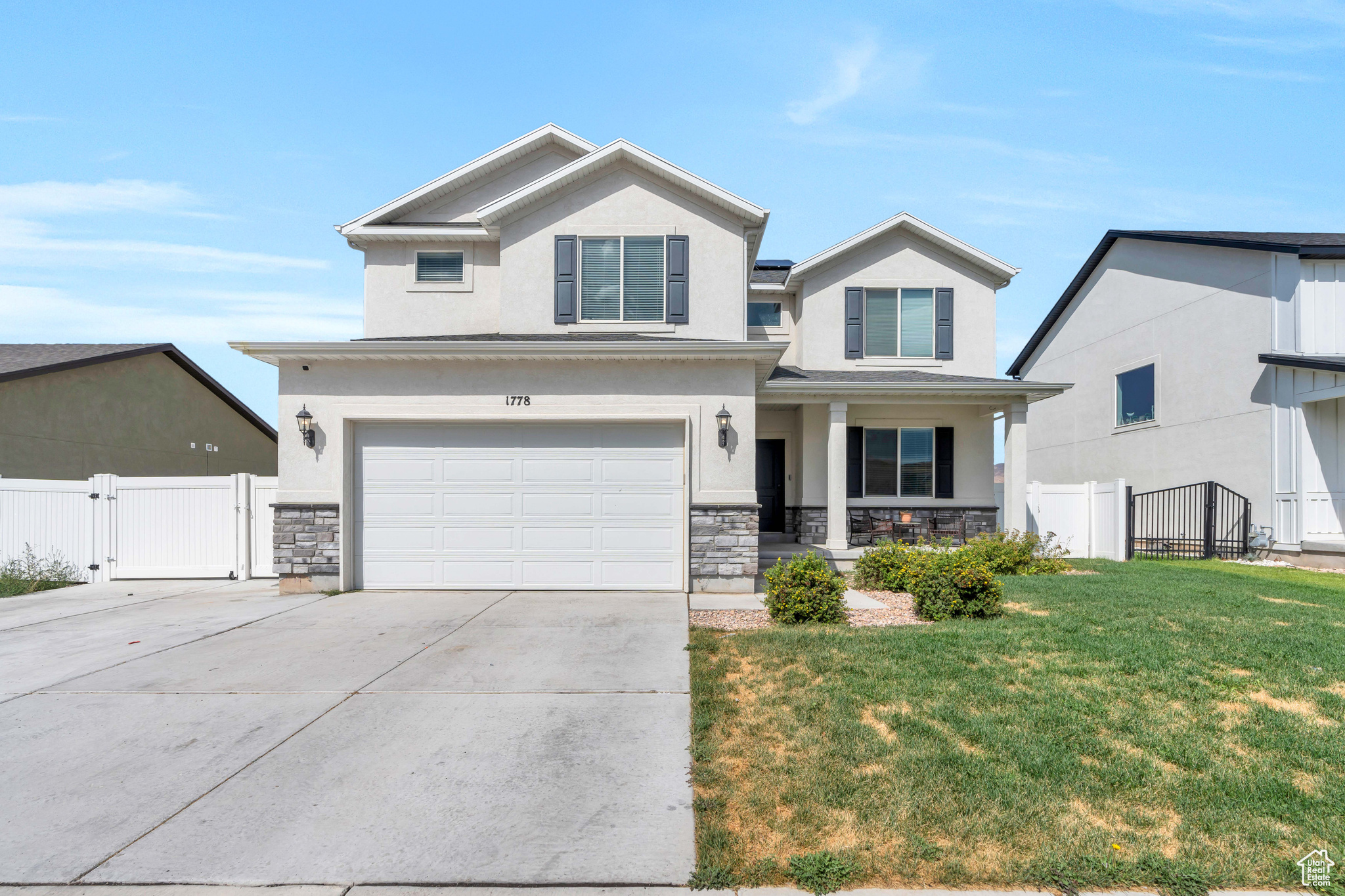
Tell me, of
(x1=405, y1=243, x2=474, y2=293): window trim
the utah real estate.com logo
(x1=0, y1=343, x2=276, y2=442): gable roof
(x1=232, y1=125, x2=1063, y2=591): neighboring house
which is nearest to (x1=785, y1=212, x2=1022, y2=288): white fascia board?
(x1=232, y1=125, x2=1063, y2=591): neighboring house

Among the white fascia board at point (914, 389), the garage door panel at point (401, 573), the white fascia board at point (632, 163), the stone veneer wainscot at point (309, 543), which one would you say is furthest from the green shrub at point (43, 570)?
the white fascia board at point (914, 389)

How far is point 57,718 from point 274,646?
2.06 meters

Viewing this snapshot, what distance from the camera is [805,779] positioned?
4086 mm

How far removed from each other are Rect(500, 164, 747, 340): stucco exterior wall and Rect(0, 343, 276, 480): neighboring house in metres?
11.6

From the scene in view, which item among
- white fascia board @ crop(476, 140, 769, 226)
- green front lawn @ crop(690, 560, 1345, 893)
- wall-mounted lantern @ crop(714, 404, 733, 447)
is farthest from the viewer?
white fascia board @ crop(476, 140, 769, 226)

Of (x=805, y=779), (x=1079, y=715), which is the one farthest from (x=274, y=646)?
(x=1079, y=715)

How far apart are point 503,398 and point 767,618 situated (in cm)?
507

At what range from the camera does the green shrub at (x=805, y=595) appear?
8031 millimetres

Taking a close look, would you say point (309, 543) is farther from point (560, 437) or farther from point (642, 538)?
point (642, 538)

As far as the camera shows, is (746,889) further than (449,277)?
No

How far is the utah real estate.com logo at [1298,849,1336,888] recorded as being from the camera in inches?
128

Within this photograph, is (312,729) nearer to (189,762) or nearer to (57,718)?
(189,762)

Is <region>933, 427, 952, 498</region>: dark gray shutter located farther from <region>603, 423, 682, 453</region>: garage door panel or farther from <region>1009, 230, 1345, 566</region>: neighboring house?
<region>603, 423, 682, 453</region>: garage door panel

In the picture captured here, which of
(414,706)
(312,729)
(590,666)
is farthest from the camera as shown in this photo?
(590,666)
